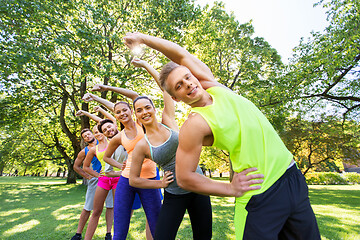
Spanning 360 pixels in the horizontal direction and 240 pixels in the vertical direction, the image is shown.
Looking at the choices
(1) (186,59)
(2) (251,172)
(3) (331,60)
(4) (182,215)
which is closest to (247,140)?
(2) (251,172)

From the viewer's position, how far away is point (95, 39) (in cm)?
1082

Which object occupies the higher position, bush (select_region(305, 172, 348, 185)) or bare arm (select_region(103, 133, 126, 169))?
bare arm (select_region(103, 133, 126, 169))

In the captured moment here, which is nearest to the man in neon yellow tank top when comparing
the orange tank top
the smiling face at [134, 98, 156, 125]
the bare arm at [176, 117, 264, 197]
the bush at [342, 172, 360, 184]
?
the bare arm at [176, 117, 264, 197]

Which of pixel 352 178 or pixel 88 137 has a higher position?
pixel 88 137

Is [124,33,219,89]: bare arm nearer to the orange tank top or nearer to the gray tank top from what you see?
the gray tank top

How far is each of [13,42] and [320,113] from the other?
61.9ft

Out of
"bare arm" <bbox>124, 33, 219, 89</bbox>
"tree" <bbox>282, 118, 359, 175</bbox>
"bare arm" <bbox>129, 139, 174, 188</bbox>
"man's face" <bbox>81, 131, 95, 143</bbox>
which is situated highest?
"tree" <bbox>282, 118, 359, 175</bbox>

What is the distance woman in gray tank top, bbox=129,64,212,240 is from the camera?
2.33 metres

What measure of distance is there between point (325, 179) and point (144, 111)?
31.2 m

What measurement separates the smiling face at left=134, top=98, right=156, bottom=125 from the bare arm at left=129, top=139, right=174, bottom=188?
10.9 inches

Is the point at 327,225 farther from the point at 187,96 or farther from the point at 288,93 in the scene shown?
the point at 187,96

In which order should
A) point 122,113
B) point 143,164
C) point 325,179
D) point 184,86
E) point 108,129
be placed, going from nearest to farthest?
1. point 184,86
2. point 143,164
3. point 122,113
4. point 108,129
5. point 325,179

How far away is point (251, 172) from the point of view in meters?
1.35

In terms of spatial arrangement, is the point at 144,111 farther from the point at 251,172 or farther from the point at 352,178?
the point at 352,178
